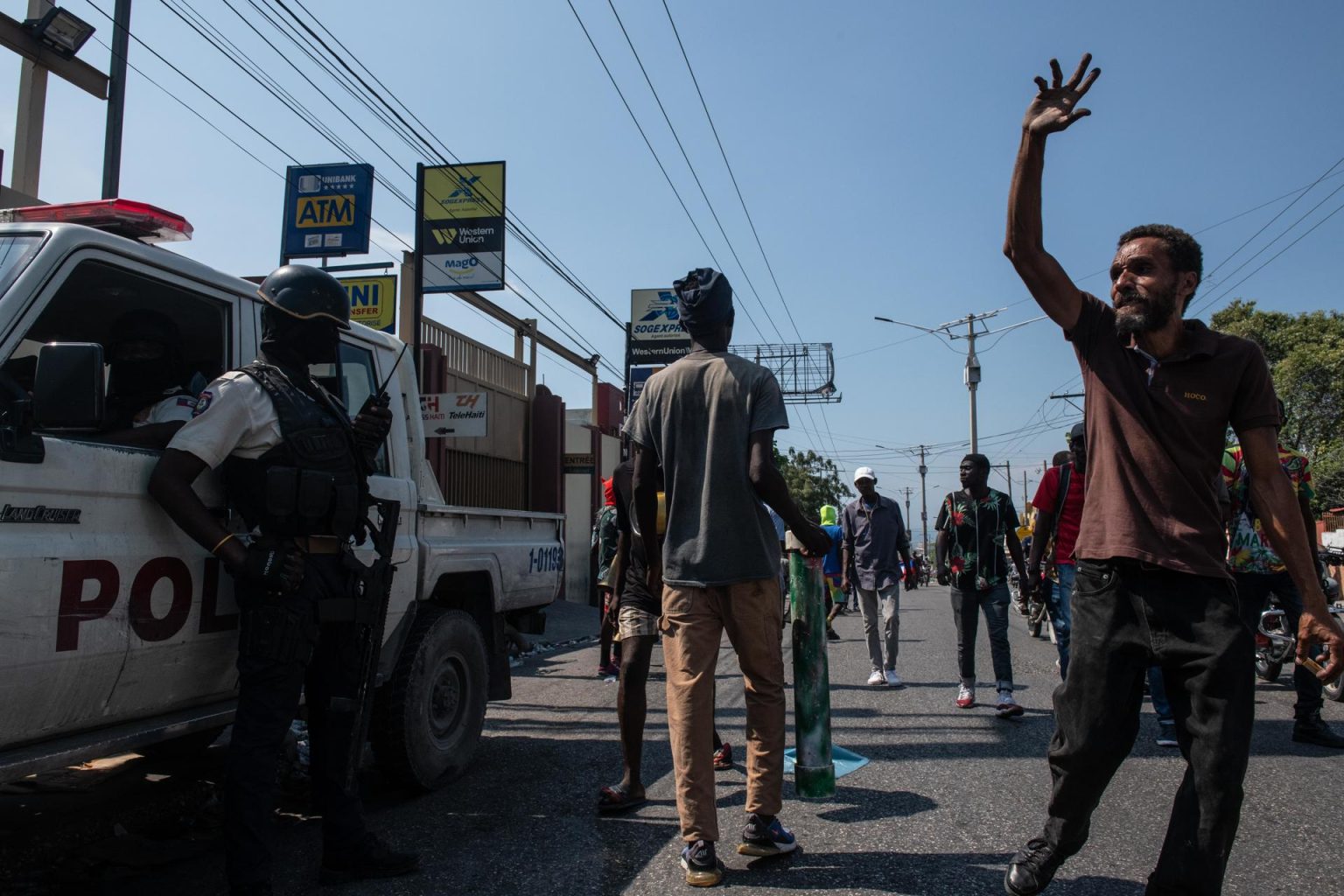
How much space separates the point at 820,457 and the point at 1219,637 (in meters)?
54.2

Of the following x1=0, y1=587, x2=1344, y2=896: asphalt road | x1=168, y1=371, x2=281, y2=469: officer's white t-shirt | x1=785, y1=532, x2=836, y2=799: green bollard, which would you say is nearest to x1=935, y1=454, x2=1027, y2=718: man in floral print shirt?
x1=0, y1=587, x2=1344, y2=896: asphalt road

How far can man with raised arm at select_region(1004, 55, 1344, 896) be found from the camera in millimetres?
2408

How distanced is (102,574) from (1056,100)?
9.66ft

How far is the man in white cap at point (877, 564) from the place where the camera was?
8039 millimetres

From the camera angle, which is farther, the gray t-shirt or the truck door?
the gray t-shirt

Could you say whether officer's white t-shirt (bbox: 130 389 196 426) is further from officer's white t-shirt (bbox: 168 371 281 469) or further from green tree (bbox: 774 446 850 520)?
green tree (bbox: 774 446 850 520)

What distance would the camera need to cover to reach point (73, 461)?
9.20ft

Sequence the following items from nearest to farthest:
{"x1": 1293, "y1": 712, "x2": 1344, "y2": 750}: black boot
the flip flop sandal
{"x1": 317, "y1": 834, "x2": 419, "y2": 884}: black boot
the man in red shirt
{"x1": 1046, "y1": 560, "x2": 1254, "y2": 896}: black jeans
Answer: {"x1": 1046, "y1": 560, "x2": 1254, "y2": 896}: black jeans → {"x1": 317, "y1": 834, "x2": 419, "y2": 884}: black boot → the flip flop sandal → {"x1": 1293, "y1": 712, "x2": 1344, "y2": 750}: black boot → the man in red shirt

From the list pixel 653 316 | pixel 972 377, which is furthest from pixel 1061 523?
pixel 972 377

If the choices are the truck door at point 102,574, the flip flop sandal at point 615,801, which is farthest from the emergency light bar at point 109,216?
the flip flop sandal at point 615,801

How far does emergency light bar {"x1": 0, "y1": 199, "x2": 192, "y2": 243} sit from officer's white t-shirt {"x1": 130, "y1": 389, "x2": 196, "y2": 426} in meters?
0.58

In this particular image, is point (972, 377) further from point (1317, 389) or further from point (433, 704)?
point (433, 704)

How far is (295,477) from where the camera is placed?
10.2ft

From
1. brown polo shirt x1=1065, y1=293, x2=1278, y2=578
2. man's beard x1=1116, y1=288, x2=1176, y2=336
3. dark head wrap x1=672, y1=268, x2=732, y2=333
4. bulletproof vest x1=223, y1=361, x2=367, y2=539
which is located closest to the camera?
brown polo shirt x1=1065, y1=293, x2=1278, y2=578
